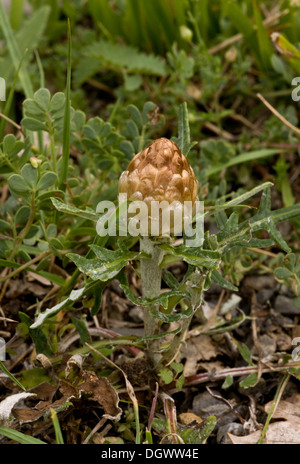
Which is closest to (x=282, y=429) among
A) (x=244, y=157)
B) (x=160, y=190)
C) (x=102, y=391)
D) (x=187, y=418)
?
(x=187, y=418)

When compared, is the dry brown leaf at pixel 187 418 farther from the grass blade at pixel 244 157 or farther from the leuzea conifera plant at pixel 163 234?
the grass blade at pixel 244 157

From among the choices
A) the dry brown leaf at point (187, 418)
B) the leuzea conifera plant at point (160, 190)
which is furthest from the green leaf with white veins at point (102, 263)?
the dry brown leaf at point (187, 418)

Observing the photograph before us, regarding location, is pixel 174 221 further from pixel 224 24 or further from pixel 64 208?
pixel 224 24

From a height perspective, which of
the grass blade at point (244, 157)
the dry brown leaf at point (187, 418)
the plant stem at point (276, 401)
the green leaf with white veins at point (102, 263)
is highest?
the grass blade at point (244, 157)
